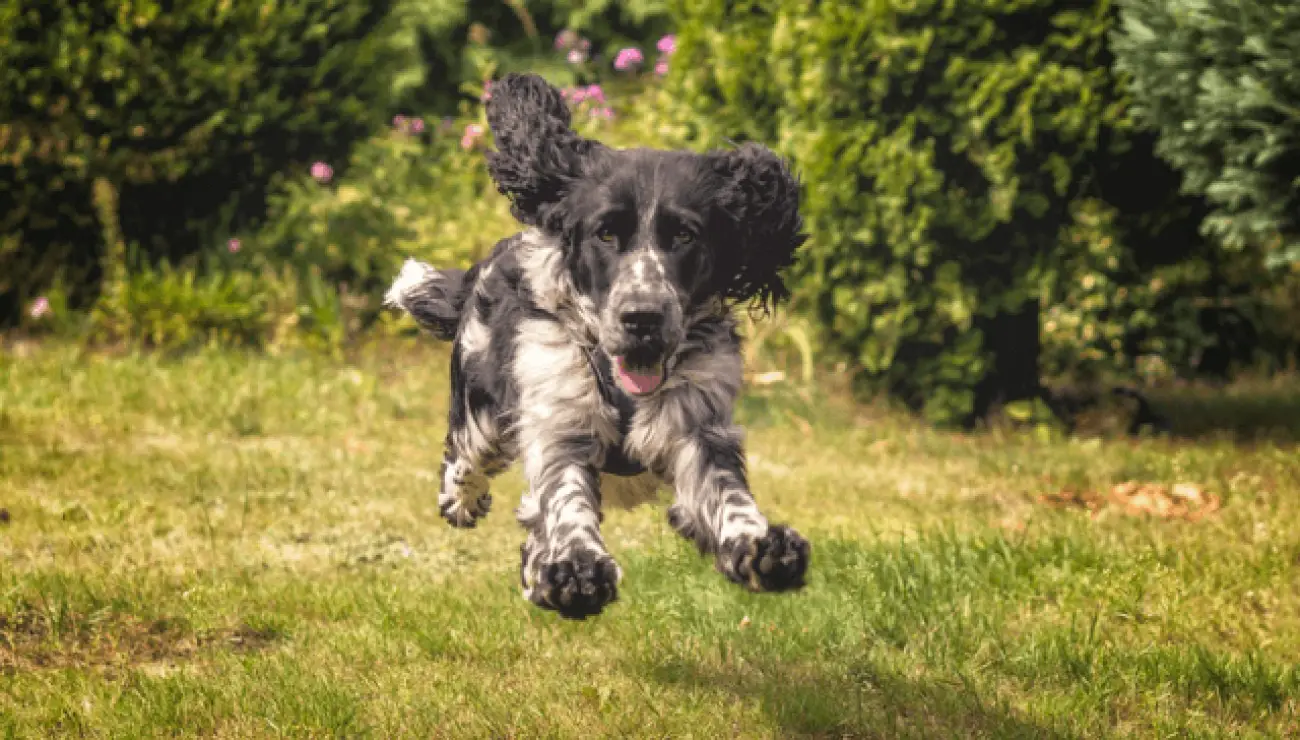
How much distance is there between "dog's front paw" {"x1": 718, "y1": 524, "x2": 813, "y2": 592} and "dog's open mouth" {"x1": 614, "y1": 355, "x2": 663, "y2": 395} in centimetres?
43

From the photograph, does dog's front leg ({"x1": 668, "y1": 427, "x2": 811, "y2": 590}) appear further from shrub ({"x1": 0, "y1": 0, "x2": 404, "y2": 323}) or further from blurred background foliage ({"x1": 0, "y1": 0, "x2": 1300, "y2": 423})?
shrub ({"x1": 0, "y1": 0, "x2": 404, "y2": 323})

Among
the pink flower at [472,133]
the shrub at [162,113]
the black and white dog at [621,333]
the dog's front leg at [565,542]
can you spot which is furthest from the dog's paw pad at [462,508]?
the pink flower at [472,133]

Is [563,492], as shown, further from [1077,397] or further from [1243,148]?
[1077,397]

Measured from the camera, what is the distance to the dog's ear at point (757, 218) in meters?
3.50

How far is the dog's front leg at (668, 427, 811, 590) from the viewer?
291 cm

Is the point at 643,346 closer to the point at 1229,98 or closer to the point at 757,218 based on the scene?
the point at 757,218

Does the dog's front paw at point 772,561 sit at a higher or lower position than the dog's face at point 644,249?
lower

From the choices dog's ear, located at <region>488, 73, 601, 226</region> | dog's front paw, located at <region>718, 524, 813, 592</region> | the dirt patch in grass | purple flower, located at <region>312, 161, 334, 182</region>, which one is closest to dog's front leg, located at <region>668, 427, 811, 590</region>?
dog's front paw, located at <region>718, 524, 813, 592</region>

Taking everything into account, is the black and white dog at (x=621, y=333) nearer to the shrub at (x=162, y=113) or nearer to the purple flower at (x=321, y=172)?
the shrub at (x=162, y=113)

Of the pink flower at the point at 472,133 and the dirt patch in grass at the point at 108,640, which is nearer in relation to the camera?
the dirt patch in grass at the point at 108,640

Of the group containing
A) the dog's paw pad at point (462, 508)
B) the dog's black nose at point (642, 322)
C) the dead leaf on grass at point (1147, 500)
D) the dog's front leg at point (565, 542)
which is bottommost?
the dead leaf on grass at point (1147, 500)

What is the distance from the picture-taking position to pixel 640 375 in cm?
322

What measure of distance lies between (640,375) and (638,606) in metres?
1.58

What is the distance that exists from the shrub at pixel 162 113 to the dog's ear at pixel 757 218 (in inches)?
248
